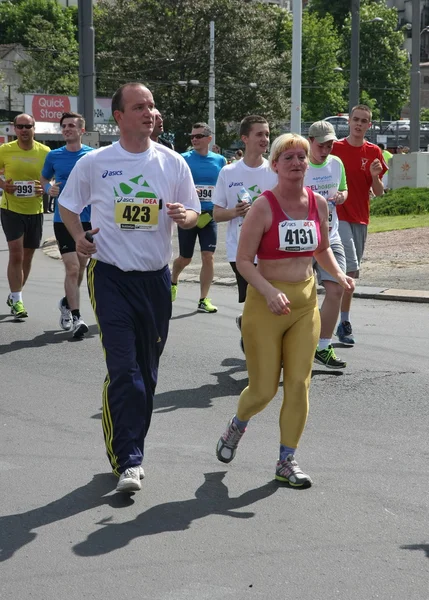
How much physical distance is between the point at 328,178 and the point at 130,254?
11.4ft

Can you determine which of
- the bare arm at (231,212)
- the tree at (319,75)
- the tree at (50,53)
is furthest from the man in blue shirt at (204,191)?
the tree at (319,75)

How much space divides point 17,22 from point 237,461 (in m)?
94.9

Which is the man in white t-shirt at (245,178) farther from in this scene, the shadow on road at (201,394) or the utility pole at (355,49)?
the utility pole at (355,49)

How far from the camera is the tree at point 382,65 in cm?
9362

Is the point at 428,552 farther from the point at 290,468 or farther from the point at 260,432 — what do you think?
the point at 260,432

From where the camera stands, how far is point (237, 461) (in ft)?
19.5

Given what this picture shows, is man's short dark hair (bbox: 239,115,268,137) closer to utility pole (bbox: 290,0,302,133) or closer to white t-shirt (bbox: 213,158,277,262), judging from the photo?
white t-shirt (bbox: 213,158,277,262)

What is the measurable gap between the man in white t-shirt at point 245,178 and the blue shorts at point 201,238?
2.81m

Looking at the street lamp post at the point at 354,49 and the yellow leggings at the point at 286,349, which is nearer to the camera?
the yellow leggings at the point at 286,349

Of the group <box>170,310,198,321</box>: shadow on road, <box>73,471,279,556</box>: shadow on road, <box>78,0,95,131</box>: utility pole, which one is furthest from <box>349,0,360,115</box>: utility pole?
<box>73,471,279,556</box>: shadow on road


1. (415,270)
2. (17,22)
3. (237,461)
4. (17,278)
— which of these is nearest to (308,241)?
(237,461)

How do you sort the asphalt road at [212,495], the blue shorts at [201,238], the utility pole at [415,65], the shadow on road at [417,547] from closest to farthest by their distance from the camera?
the asphalt road at [212,495] < the shadow on road at [417,547] < the blue shorts at [201,238] < the utility pole at [415,65]

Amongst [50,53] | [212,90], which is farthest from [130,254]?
[50,53]

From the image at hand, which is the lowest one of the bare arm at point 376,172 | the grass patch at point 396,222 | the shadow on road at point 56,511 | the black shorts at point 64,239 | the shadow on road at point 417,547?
the shadow on road at point 56,511
